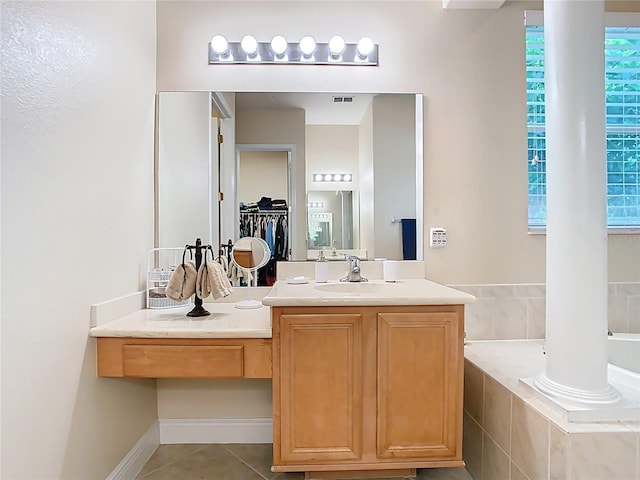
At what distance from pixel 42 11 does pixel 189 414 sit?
1.94 m

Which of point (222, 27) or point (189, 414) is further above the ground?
point (222, 27)

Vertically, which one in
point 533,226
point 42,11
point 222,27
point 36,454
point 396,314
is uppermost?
point 222,27

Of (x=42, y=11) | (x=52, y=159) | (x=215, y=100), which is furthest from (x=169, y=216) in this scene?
(x=42, y=11)

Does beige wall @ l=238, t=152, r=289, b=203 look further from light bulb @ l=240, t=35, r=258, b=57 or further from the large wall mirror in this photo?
light bulb @ l=240, t=35, r=258, b=57

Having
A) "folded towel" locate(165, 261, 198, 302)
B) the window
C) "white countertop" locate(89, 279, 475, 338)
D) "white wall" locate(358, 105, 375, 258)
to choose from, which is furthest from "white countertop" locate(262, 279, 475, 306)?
the window

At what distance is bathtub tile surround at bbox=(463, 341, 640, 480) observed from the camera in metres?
1.15

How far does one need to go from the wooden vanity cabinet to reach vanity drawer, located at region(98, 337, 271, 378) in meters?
0.10

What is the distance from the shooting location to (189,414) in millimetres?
2016

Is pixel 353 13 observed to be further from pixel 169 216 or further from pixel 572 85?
pixel 169 216

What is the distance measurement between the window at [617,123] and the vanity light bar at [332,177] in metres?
1.08

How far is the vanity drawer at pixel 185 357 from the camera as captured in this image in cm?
146

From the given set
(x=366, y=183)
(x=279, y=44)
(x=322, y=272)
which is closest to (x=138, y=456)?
(x=322, y=272)

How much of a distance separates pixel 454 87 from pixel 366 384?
5.52 feet

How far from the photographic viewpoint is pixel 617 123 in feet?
7.24
